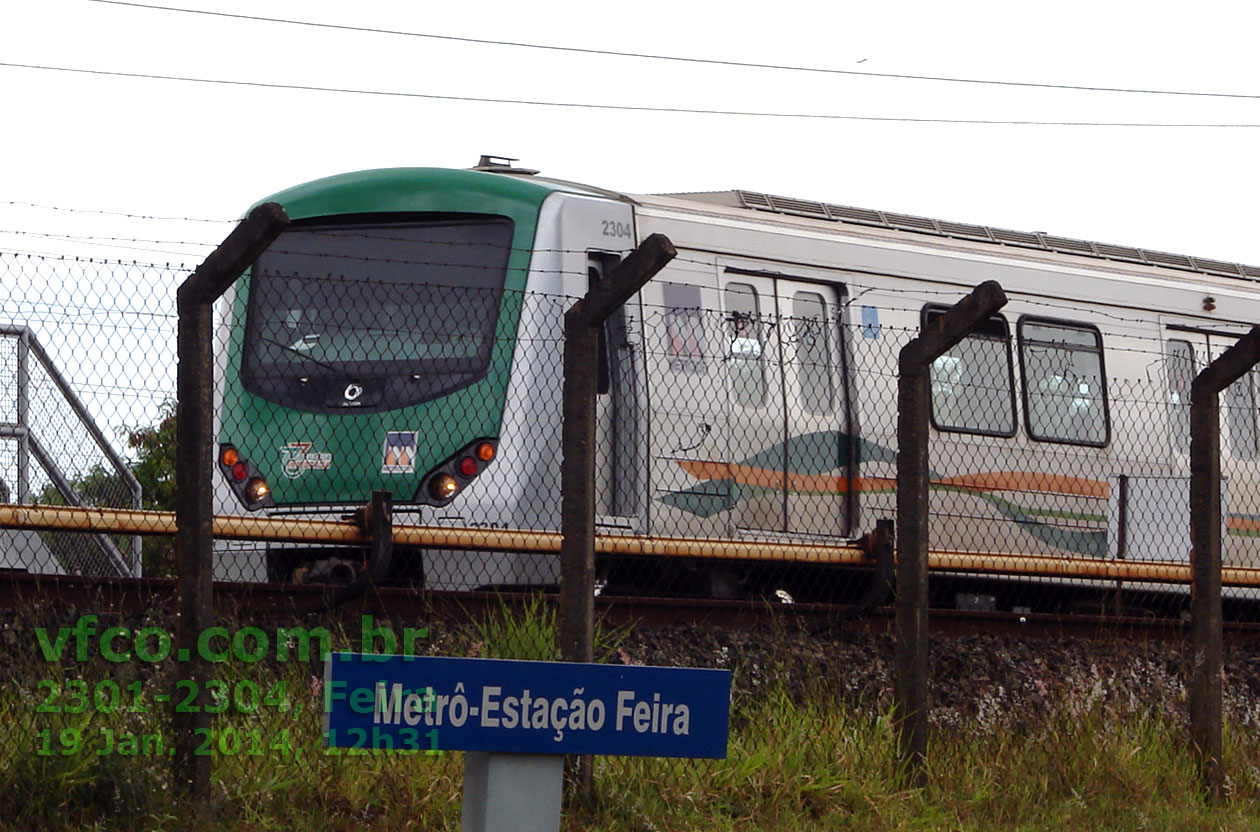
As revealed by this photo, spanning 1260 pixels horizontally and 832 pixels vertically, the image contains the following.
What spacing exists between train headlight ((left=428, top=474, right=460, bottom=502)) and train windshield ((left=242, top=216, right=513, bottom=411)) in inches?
21.1

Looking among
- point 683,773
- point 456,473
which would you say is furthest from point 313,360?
point 683,773

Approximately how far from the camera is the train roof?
12.1 metres

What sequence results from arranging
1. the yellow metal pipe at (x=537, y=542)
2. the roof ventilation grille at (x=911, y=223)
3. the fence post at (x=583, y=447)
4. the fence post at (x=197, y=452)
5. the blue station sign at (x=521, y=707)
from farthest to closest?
the roof ventilation grille at (x=911, y=223), the yellow metal pipe at (x=537, y=542), the fence post at (x=583, y=447), the fence post at (x=197, y=452), the blue station sign at (x=521, y=707)

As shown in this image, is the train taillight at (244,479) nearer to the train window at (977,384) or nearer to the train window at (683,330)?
the train window at (683,330)

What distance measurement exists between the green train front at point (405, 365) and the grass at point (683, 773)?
2.49m

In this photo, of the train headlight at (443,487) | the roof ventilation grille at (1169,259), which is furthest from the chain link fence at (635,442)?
the roof ventilation grille at (1169,259)

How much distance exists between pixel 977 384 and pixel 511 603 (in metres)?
5.67

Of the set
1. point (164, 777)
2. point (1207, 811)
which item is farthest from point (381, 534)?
point (1207, 811)

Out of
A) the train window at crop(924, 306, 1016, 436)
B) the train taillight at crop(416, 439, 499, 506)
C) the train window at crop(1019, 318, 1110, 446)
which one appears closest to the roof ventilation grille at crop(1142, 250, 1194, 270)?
the train window at crop(1019, 318, 1110, 446)

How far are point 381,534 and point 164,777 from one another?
188cm

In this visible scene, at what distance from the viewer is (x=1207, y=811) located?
23.3 feet

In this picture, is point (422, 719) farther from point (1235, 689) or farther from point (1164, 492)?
point (1164, 492)

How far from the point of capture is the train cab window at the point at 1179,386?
43.2 feet

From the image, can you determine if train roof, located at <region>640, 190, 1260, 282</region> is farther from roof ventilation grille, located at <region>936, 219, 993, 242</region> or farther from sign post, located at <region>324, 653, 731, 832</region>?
sign post, located at <region>324, 653, 731, 832</region>
